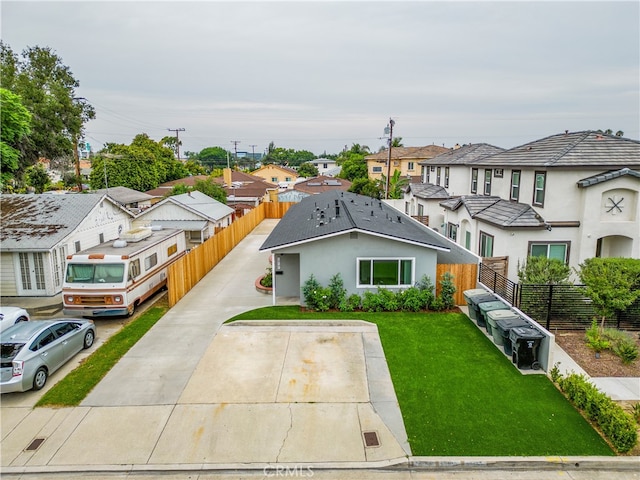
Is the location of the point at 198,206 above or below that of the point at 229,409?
above

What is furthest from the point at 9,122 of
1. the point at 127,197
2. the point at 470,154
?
the point at 470,154

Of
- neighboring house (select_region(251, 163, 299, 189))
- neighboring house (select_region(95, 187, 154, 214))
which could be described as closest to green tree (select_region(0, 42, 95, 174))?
neighboring house (select_region(95, 187, 154, 214))

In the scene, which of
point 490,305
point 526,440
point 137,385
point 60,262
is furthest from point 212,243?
point 526,440

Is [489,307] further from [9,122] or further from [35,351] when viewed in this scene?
[9,122]

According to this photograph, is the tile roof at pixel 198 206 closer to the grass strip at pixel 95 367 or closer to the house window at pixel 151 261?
the house window at pixel 151 261

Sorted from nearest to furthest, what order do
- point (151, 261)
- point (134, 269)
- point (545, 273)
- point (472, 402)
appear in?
point (472, 402), point (545, 273), point (134, 269), point (151, 261)

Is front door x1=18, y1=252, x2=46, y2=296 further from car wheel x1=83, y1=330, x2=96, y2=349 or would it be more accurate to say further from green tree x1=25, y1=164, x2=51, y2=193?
green tree x1=25, y1=164, x2=51, y2=193

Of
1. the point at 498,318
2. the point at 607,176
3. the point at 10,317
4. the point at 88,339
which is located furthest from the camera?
the point at 607,176
